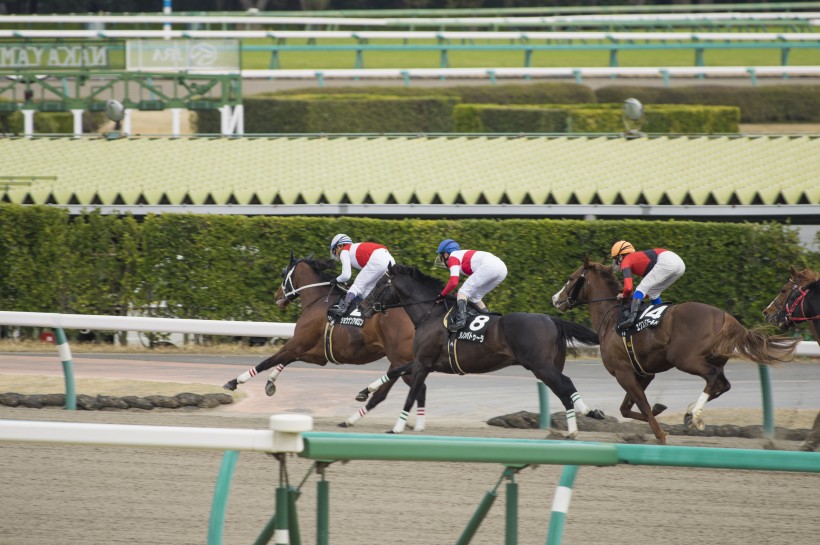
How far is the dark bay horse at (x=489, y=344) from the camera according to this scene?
8.62m

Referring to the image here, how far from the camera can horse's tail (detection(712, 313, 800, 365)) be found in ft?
27.3

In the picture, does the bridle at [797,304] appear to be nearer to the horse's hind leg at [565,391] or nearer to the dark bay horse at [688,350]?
the dark bay horse at [688,350]

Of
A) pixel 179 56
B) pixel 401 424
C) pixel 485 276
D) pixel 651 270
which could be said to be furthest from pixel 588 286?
pixel 179 56

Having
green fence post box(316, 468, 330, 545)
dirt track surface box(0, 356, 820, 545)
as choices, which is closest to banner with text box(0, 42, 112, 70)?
dirt track surface box(0, 356, 820, 545)

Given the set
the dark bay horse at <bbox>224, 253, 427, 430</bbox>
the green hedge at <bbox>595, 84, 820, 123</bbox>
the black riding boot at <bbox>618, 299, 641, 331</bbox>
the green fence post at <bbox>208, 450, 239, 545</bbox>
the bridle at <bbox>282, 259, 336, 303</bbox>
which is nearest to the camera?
the green fence post at <bbox>208, 450, 239, 545</bbox>

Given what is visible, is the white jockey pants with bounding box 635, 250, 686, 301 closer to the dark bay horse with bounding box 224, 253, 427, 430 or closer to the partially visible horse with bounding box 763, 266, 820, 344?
the partially visible horse with bounding box 763, 266, 820, 344

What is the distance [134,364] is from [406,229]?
3696mm

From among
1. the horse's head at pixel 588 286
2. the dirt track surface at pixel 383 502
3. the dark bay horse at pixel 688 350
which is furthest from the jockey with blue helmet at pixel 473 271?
the dirt track surface at pixel 383 502

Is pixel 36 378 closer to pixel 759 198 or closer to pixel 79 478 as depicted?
pixel 79 478

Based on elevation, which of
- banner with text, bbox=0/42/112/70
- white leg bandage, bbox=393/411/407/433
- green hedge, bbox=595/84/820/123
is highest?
banner with text, bbox=0/42/112/70

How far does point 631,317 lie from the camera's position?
879 centimetres

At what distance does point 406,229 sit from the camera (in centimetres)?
1388

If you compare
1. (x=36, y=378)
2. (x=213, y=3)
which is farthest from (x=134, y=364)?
(x=213, y=3)

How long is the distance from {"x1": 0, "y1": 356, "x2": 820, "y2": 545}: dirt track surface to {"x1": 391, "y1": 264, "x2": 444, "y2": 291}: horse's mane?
2.79 meters
